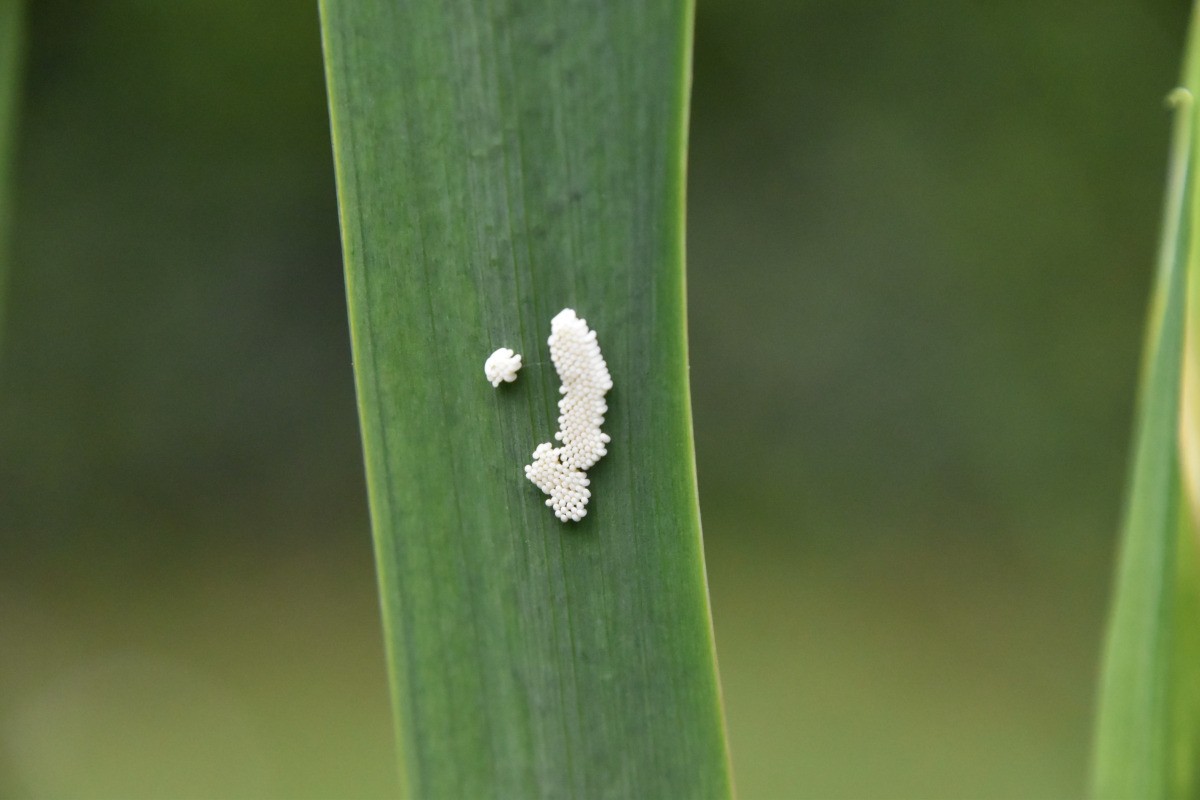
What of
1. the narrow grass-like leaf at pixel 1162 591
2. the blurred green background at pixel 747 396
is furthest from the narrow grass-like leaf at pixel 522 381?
the blurred green background at pixel 747 396

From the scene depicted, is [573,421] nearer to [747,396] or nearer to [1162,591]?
[1162,591]

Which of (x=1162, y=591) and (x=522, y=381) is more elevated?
(x=522, y=381)

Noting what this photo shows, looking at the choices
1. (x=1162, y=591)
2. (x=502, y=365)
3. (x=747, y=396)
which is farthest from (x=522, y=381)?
(x=747, y=396)

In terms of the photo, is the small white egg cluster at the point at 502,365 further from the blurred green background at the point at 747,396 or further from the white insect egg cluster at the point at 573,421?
the blurred green background at the point at 747,396

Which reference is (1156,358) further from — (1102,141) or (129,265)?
(129,265)

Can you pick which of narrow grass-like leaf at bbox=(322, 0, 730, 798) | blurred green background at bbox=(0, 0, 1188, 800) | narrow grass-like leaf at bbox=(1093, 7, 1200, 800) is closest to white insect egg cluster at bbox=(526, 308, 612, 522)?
narrow grass-like leaf at bbox=(322, 0, 730, 798)

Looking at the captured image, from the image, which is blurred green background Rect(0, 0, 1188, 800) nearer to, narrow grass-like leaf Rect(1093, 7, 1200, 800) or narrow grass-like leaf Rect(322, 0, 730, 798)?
narrow grass-like leaf Rect(1093, 7, 1200, 800)
